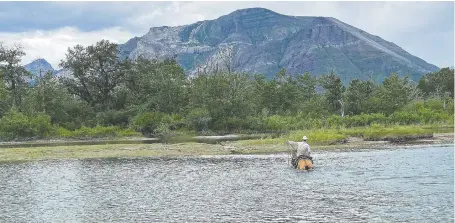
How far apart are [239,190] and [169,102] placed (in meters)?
85.0

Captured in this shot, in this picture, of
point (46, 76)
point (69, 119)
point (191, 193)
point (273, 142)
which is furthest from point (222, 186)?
point (46, 76)

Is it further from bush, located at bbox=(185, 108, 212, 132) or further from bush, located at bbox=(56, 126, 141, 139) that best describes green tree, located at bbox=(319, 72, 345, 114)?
bush, located at bbox=(56, 126, 141, 139)

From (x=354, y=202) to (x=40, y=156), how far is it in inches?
1799

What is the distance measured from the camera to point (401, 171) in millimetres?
39469

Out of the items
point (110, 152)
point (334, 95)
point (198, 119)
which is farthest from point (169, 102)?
point (110, 152)

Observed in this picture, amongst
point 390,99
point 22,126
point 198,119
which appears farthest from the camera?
point 390,99

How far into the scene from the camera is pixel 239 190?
34.0 m

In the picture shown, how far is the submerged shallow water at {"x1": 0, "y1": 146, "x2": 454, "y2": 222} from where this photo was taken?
26594 mm

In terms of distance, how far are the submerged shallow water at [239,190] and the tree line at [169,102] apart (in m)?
48.6

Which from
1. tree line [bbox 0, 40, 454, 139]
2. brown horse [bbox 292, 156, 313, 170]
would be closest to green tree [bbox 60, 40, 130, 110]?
tree line [bbox 0, 40, 454, 139]

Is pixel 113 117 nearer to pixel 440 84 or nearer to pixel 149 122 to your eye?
pixel 149 122

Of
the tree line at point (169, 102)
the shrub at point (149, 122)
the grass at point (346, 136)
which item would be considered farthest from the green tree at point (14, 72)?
the grass at point (346, 136)

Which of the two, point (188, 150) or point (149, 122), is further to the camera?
point (149, 122)

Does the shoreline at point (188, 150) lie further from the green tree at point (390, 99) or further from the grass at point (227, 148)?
the green tree at point (390, 99)
